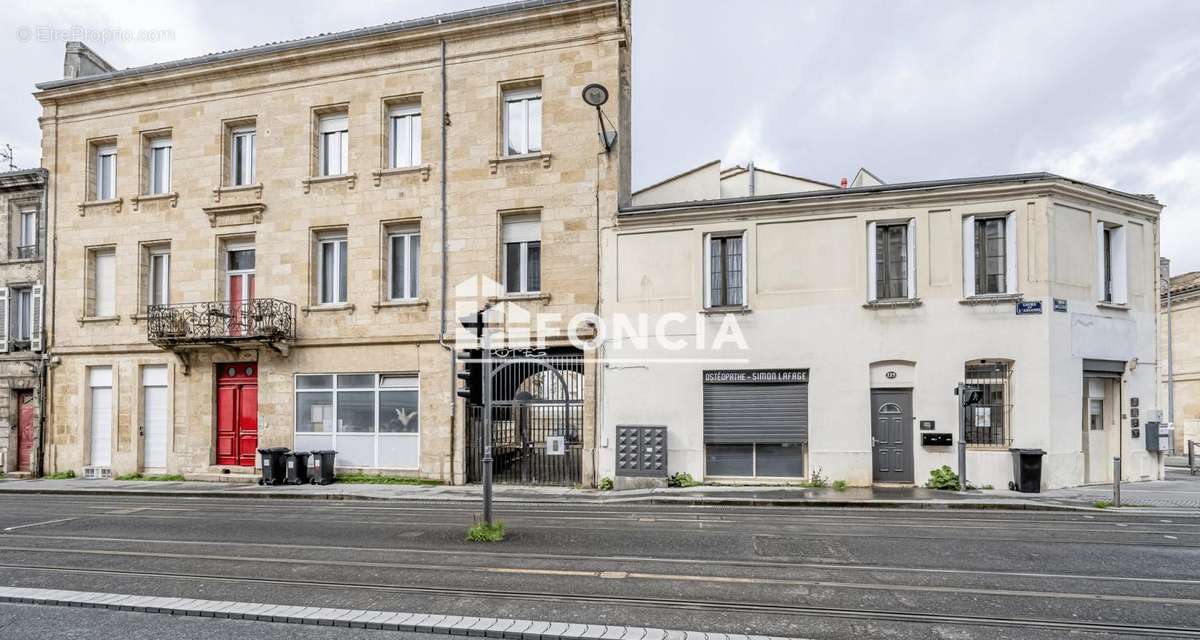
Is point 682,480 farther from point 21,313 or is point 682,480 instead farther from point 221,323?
point 21,313

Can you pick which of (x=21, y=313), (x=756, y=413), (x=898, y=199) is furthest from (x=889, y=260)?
(x=21, y=313)

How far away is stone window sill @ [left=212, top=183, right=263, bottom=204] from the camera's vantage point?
1945 cm

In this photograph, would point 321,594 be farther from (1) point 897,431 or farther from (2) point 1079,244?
(2) point 1079,244

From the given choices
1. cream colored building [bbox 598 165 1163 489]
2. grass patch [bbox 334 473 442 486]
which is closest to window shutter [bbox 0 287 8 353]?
grass patch [bbox 334 473 442 486]

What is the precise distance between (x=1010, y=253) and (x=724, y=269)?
230 inches

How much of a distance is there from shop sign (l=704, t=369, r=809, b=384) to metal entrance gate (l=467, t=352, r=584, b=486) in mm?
3162

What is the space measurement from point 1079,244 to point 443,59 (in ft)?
49.6

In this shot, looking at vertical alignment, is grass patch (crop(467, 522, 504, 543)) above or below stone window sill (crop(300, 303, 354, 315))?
below

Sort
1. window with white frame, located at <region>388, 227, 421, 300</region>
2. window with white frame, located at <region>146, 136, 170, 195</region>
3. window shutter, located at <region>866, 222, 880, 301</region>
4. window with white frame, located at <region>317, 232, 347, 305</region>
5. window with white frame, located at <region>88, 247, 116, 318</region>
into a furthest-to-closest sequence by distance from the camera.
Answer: window with white frame, located at <region>88, 247, 116, 318</region>
window with white frame, located at <region>146, 136, 170, 195</region>
window with white frame, located at <region>317, 232, 347, 305</region>
window with white frame, located at <region>388, 227, 421, 300</region>
window shutter, located at <region>866, 222, 880, 301</region>

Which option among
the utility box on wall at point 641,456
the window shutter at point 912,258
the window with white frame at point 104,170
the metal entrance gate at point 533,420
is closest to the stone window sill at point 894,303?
the window shutter at point 912,258

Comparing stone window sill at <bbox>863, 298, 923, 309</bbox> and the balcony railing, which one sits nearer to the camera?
stone window sill at <bbox>863, 298, 923, 309</bbox>

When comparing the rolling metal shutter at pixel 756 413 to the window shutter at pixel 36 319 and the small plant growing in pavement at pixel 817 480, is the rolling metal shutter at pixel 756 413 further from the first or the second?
the window shutter at pixel 36 319
